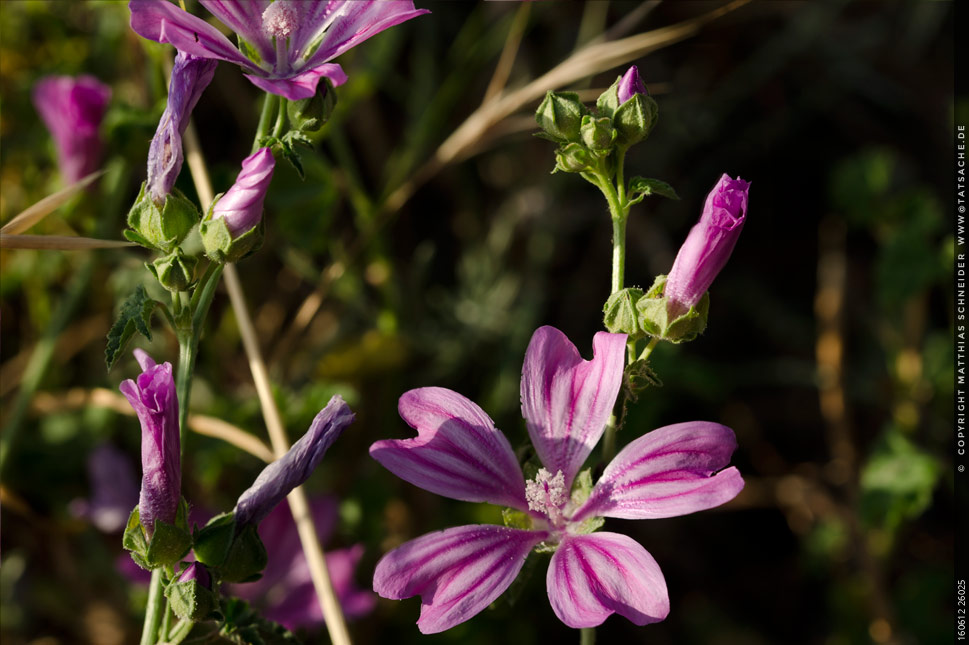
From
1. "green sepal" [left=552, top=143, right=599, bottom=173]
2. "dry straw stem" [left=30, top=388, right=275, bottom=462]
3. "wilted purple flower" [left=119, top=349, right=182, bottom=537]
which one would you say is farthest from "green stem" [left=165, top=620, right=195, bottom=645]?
"green sepal" [left=552, top=143, right=599, bottom=173]

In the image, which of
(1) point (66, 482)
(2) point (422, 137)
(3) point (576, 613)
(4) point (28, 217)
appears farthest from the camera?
(2) point (422, 137)

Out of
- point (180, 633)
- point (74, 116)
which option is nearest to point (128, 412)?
point (74, 116)

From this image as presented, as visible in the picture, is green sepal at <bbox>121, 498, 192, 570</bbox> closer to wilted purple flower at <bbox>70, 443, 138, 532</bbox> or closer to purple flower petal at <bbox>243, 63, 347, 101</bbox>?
purple flower petal at <bbox>243, 63, 347, 101</bbox>

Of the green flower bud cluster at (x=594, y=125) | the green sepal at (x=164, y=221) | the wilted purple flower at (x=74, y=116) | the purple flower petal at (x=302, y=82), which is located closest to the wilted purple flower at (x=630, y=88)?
the green flower bud cluster at (x=594, y=125)

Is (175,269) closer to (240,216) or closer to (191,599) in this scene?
(240,216)

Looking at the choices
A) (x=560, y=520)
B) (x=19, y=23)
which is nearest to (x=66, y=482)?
(x=19, y=23)

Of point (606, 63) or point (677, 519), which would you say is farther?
point (677, 519)

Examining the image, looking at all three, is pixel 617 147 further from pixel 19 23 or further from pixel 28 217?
pixel 19 23
